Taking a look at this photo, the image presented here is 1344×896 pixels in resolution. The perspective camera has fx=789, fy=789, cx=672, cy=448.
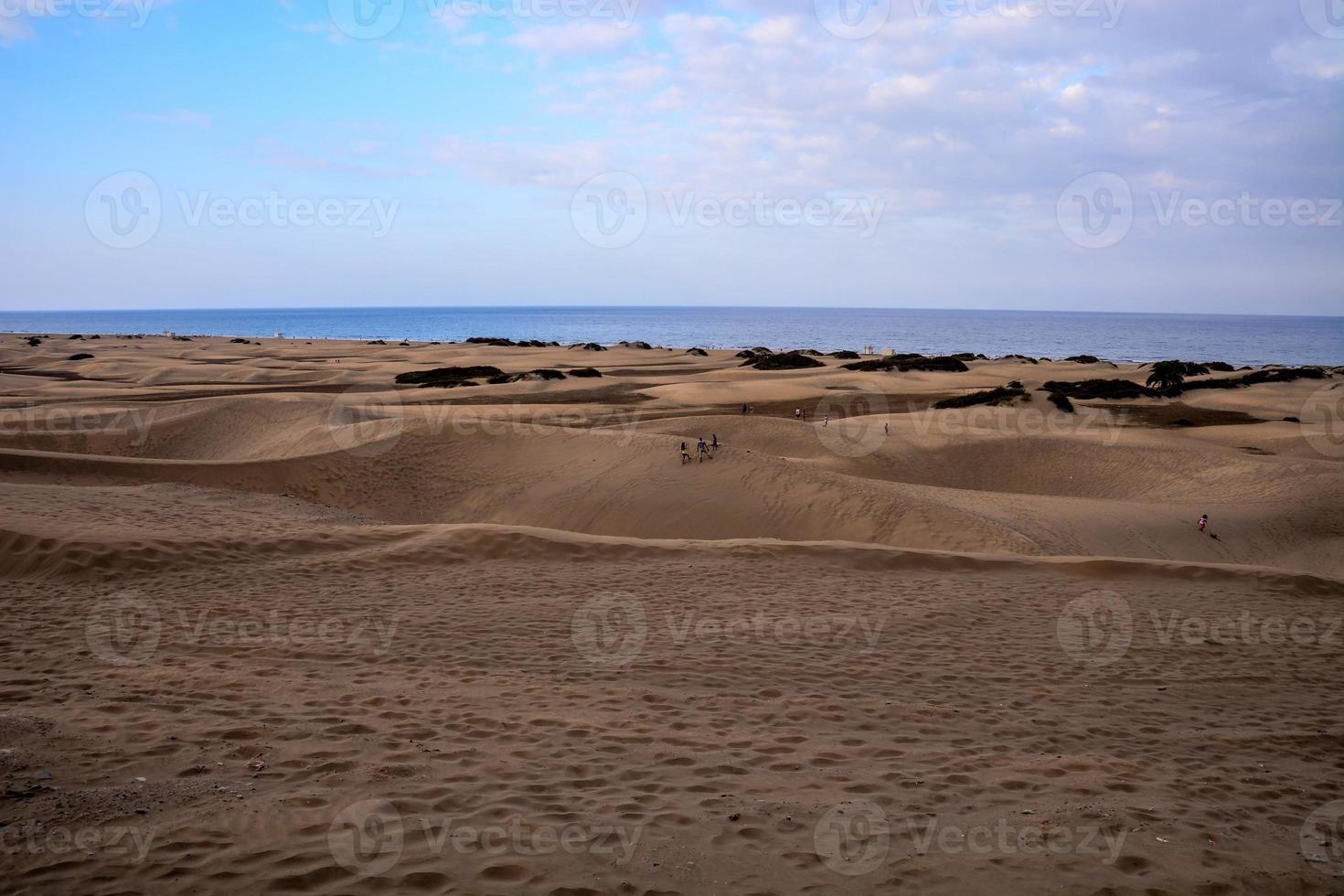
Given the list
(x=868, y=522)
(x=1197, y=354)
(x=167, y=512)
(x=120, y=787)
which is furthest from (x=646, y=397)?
(x=1197, y=354)

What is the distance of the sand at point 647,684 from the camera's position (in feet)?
14.5

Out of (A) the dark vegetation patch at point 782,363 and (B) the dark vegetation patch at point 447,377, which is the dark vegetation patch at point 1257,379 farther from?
(B) the dark vegetation patch at point 447,377

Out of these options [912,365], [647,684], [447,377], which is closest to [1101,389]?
[912,365]

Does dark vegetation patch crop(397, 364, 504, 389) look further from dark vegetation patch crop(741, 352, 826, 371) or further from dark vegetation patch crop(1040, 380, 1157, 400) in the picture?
dark vegetation patch crop(1040, 380, 1157, 400)

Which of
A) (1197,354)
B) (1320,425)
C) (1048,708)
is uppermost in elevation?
(1197,354)

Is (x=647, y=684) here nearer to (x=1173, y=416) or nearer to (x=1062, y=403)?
(x=1062, y=403)

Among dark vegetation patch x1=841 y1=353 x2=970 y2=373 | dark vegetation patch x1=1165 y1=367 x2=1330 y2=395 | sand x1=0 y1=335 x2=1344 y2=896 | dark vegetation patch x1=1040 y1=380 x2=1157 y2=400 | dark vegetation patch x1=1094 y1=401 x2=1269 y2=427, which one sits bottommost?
sand x1=0 y1=335 x2=1344 y2=896

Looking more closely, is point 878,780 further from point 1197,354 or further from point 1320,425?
point 1197,354

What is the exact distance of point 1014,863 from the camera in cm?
452

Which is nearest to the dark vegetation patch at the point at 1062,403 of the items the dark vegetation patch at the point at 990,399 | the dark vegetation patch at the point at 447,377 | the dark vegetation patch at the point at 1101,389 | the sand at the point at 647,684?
the dark vegetation patch at the point at 990,399

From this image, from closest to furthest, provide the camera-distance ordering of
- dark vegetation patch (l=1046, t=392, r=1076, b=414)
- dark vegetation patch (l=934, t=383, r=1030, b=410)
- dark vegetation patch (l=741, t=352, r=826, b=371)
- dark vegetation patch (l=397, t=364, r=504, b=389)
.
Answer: dark vegetation patch (l=1046, t=392, r=1076, b=414)
dark vegetation patch (l=934, t=383, r=1030, b=410)
dark vegetation patch (l=397, t=364, r=504, b=389)
dark vegetation patch (l=741, t=352, r=826, b=371)

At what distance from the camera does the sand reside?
4.42m

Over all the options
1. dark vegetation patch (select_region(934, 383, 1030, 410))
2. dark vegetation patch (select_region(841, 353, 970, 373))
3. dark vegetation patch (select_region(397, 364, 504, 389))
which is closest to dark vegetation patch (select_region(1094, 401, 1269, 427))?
dark vegetation patch (select_region(934, 383, 1030, 410))

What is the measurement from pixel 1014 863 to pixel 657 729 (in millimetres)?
2709
